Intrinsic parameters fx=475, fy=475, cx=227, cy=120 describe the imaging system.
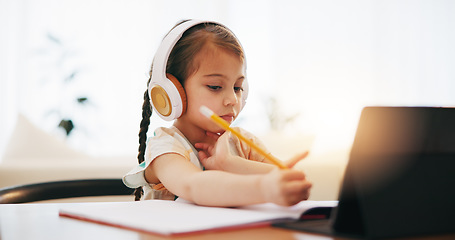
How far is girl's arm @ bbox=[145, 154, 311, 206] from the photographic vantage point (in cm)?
56

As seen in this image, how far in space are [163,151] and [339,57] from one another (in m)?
4.16

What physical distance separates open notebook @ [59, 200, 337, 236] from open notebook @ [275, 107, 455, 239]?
7 centimetres

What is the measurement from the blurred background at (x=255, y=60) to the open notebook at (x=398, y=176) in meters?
3.30

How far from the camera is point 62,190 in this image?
3.79 ft

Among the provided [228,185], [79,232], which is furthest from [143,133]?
[79,232]

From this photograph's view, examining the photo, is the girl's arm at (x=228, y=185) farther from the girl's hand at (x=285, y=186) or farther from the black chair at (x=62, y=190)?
the black chair at (x=62, y=190)

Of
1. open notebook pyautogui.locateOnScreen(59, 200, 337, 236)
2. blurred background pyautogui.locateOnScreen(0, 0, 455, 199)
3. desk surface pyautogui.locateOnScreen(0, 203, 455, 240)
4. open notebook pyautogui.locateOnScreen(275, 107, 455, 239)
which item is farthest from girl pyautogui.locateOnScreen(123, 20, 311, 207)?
blurred background pyautogui.locateOnScreen(0, 0, 455, 199)

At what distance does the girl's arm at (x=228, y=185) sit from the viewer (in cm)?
56

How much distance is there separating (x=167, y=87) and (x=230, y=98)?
0.41ft

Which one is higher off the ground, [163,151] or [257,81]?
[163,151]

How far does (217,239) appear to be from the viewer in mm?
457

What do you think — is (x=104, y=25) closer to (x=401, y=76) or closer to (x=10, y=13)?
(x=10, y=13)

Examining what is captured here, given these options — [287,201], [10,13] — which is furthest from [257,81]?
[287,201]

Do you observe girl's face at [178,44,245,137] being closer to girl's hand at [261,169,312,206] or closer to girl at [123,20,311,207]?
girl at [123,20,311,207]
